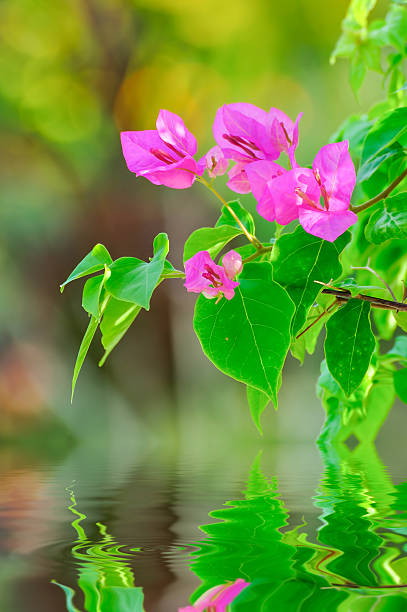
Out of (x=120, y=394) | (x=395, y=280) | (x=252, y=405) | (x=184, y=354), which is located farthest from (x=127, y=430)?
(x=252, y=405)

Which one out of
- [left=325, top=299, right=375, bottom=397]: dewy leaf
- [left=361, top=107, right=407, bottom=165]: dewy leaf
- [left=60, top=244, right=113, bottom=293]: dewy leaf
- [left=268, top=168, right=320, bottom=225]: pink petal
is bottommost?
[left=325, top=299, right=375, bottom=397]: dewy leaf

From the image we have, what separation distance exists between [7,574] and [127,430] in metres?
3.34

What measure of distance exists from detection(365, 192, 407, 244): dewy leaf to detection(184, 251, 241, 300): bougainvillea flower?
12cm

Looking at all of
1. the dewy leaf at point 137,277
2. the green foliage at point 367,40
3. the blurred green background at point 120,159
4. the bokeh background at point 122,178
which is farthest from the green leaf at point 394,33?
the blurred green background at point 120,159

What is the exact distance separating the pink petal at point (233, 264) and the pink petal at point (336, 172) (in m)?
0.05

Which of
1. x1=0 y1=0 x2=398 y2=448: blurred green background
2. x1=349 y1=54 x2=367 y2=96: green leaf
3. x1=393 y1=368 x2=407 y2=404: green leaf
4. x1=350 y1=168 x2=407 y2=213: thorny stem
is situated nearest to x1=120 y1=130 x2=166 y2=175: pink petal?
x1=350 y1=168 x2=407 y2=213: thorny stem

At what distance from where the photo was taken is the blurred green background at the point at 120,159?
3729 mm

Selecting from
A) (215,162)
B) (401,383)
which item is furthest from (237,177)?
(401,383)

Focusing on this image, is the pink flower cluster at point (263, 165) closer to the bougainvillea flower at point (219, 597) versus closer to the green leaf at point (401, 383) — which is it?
the bougainvillea flower at point (219, 597)

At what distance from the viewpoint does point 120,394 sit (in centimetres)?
370

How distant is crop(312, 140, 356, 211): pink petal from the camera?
31 centimetres

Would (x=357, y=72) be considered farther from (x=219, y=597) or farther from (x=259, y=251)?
(x=219, y=597)

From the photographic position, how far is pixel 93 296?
34cm

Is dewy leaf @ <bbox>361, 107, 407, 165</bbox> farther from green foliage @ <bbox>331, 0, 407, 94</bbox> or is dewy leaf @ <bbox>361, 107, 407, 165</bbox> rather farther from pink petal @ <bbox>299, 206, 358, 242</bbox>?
green foliage @ <bbox>331, 0, 407, 94</bbox>
